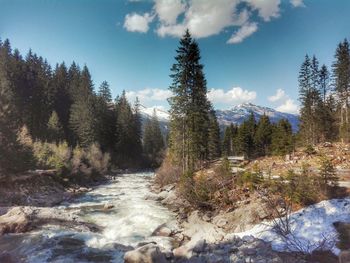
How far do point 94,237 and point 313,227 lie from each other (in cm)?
1061

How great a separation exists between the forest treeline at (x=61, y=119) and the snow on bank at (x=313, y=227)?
912 inches

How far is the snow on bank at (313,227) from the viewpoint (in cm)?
1102

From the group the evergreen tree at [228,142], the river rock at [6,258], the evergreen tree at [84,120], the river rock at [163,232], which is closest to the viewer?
the river rock at [6,258]

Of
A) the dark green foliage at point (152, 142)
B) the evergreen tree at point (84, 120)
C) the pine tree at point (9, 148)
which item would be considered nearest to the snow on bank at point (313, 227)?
the pine tree at point (9, 148)

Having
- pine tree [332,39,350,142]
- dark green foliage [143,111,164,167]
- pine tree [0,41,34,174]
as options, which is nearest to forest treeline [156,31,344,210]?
pine tree [332,39,350,142]

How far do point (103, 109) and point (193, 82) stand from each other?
39.2 m

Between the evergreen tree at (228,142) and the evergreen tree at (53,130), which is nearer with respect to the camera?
the evergreen tree at (53,130)

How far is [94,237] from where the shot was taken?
49.2 feet

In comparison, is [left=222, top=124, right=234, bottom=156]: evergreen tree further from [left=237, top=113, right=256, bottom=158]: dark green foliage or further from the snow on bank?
the snow on bank

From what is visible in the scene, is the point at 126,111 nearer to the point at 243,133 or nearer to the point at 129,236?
the point at 243,133

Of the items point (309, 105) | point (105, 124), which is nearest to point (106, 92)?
point (105, 124)

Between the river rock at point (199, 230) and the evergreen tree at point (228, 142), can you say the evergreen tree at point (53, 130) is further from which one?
the evergreen tree at point (228, 142)

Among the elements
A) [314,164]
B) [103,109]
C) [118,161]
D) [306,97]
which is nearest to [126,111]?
[103,109]

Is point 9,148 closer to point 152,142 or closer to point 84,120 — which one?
point 84,120
